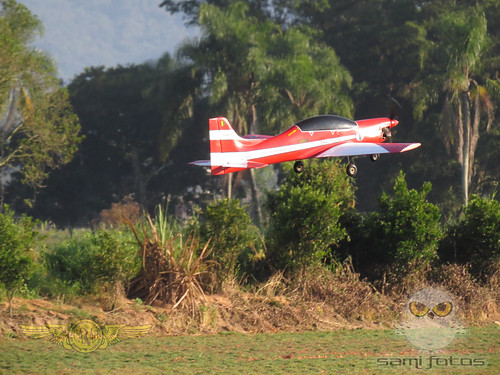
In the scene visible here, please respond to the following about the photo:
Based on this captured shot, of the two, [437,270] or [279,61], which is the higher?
[279,61]

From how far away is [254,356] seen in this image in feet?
51.5

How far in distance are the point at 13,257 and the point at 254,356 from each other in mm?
5875

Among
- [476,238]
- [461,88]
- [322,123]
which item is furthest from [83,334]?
[461,88]

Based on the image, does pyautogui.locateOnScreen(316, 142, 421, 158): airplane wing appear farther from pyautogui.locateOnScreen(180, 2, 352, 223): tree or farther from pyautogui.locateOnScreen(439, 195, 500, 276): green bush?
pyautogui.locateOnScreen(180, 2, 352, 223): tree

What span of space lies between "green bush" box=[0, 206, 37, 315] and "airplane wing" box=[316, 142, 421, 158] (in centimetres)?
771

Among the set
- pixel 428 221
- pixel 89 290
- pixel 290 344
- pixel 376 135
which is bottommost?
pixel 290 344

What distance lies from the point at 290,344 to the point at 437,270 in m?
7.40

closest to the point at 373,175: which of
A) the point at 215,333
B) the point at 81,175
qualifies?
the point at 81,175

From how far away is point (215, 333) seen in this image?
726 inches

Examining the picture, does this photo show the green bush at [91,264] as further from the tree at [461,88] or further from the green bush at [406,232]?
the tree at [461,88]

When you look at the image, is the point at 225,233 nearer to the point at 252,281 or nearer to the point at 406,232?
the point at 252,281

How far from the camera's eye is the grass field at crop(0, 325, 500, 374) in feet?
46.3

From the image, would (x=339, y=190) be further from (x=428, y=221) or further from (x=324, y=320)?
(x=324, y=320)

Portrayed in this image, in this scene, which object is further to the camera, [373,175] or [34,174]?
[373,175]
